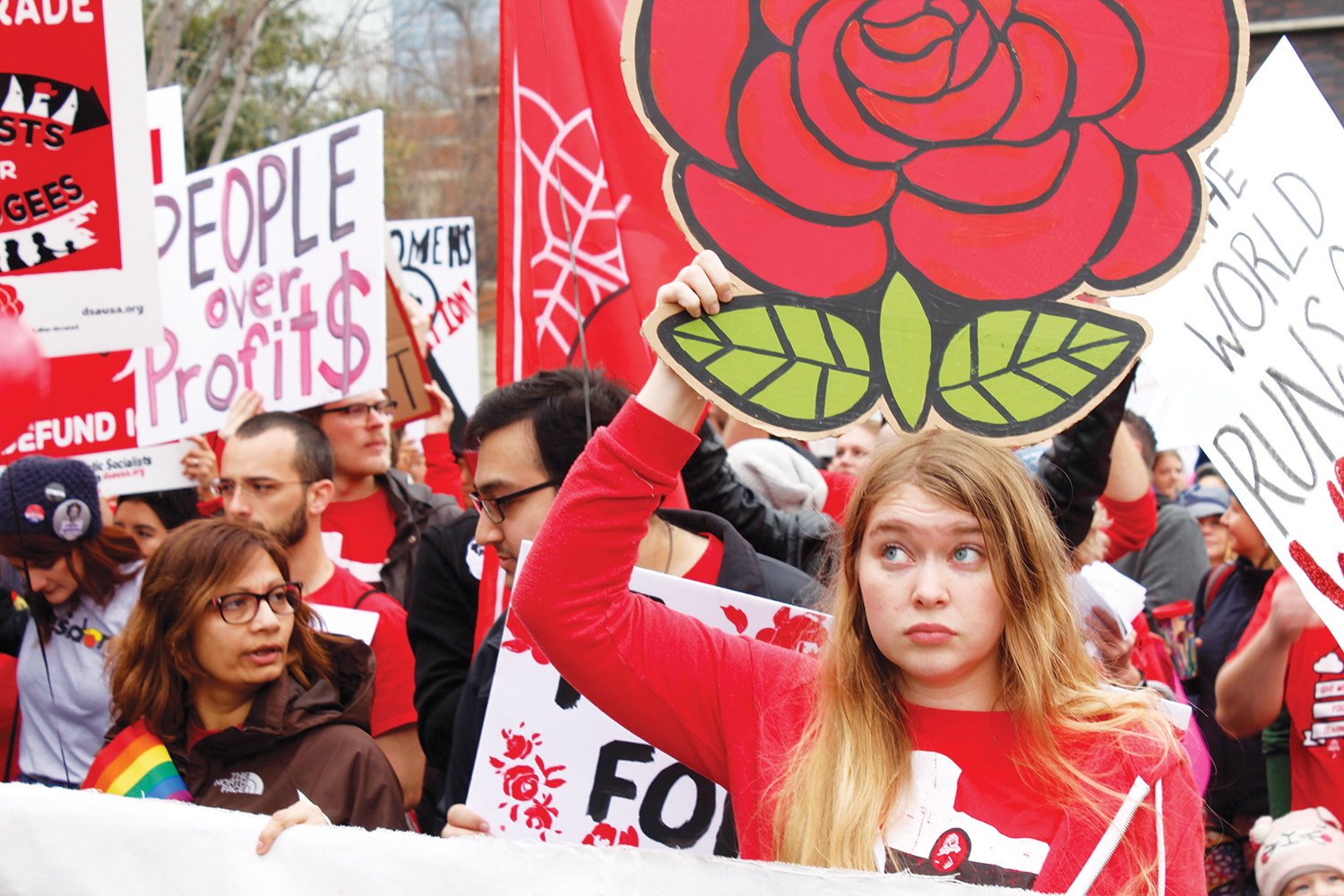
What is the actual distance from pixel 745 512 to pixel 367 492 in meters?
1.61

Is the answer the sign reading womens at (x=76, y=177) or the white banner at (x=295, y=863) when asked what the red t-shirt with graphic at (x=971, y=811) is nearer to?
the white banner at (x=295, y=863)

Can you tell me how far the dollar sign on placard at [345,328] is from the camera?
4328 mm

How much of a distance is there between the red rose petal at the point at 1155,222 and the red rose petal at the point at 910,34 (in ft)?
1.06

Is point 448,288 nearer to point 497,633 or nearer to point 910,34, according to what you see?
point 497,633

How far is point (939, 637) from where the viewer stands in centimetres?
174

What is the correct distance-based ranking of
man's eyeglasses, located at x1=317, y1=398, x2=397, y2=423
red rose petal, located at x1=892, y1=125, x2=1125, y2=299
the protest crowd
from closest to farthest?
the protest crowd, red rose petal, located at x1=892, y1=125, x2=1125, y2=299, man's eyeglasses, located at x1=317, y1=398, x2=397, y2=423

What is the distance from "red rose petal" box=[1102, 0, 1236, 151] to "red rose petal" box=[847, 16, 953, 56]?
10.1 inches

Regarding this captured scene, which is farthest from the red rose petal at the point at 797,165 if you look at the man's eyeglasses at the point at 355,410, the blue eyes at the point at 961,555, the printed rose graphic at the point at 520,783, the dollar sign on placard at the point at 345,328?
the man's eyeglasses at the point at 355,410

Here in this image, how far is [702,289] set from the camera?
5.88 feet

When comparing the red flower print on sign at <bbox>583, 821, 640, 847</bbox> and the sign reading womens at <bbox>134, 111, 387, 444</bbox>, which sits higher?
the sign reading womens at <bbox>134, 111, 387, 444</bbox>

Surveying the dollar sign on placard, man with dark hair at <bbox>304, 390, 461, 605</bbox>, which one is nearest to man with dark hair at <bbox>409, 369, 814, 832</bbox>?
the dollar sign on placard

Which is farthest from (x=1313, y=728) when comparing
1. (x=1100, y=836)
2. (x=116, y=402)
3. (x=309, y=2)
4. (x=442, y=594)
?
(x=309, y=2)

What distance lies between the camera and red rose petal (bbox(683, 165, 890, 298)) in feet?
6.13

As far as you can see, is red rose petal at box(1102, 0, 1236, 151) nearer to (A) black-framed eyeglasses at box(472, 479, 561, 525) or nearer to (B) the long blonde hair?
(B) the long blonde hair
